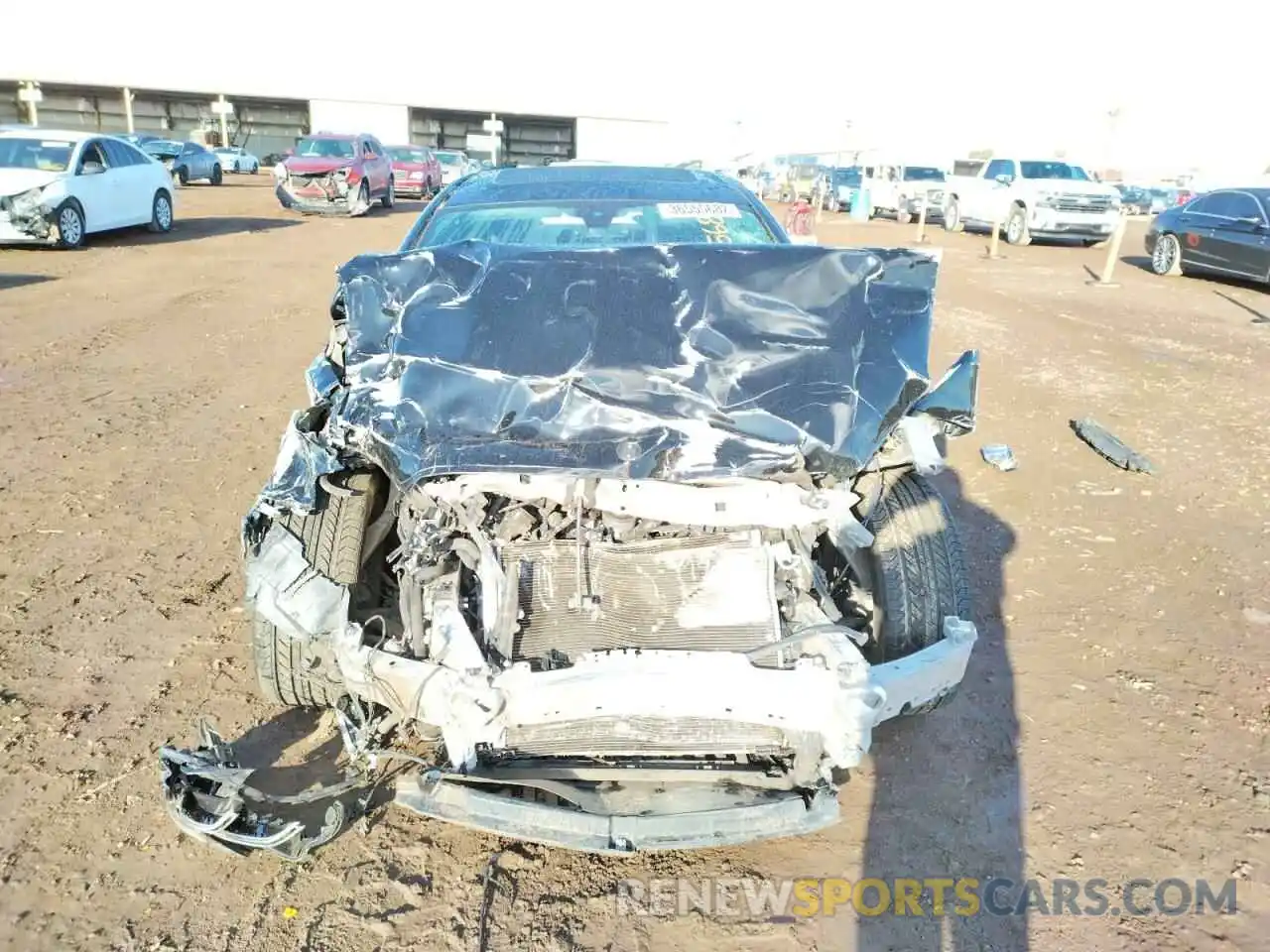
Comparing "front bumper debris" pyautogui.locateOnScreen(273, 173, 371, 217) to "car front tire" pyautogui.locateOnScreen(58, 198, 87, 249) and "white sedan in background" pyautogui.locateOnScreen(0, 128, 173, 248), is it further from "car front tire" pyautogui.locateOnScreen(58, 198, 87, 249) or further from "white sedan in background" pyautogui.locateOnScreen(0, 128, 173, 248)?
"car front tire" pyautogui.locateOnScreen(58, 198, 87, 249)

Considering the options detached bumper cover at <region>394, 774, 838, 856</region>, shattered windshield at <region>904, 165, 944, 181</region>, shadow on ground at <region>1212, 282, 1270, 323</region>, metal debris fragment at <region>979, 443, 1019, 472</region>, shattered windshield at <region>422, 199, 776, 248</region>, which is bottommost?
detached bumper cover at <region>394, 774, 838, 856</region>

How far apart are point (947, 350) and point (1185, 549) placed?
440 centimetres

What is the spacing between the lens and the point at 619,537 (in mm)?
2777

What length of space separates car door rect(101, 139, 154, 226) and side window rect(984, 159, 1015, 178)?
672 inches

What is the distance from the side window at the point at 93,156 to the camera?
12.5m

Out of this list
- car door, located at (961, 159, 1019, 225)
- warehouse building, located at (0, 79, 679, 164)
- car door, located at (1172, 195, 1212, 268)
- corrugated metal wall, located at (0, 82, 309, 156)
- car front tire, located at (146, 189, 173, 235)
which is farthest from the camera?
corrugated metal wall, located at (0, 82, 309, 156)

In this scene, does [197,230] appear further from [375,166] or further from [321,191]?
[375,166]

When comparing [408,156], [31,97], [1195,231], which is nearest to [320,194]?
[408,156]

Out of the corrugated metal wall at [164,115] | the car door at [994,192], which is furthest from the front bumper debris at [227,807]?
the corrugated metal wall at [164,115]

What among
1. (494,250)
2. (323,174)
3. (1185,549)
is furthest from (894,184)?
(494,250)

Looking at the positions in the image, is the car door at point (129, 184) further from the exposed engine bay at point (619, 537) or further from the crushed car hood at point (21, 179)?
the exposed engine bay at point (619, 537)

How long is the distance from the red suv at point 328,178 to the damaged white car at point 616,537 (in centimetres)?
1817

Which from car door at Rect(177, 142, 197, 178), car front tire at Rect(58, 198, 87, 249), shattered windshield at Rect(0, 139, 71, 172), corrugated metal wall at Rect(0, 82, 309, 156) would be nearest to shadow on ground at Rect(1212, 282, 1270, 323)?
car front tire at Rect(58, 198, 87, 249)

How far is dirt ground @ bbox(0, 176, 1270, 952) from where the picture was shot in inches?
92.2
